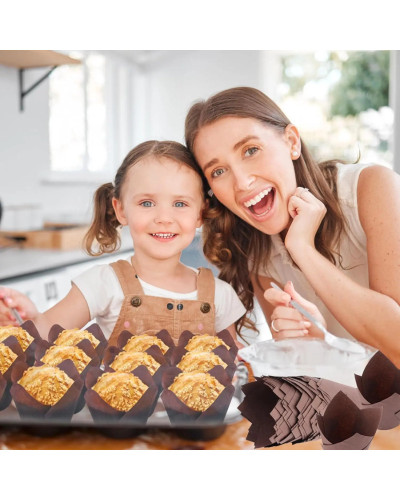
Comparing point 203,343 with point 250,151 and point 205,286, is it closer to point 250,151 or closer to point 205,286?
point 205,286

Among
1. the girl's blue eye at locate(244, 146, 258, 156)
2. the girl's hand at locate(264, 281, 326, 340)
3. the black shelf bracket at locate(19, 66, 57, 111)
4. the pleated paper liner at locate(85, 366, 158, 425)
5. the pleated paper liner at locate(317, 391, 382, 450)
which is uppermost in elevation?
the black shelf bracket at locate(19, 66, 57, 111)

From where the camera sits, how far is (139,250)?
2.90 ft

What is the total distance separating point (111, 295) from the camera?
0.88 meters

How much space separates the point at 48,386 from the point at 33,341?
0.39 feet

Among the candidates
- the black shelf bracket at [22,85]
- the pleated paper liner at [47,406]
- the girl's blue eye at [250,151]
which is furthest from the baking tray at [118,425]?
the black shelf bracket at [22,85]

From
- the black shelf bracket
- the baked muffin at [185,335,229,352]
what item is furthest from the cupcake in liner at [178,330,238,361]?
the black shelf bracket

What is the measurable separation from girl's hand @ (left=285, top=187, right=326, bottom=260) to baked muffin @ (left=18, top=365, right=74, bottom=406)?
360mm

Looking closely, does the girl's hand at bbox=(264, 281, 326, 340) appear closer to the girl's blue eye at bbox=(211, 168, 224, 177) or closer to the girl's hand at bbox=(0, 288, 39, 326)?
the girl's blue eye at bbox=(211, 168, 224, 177)

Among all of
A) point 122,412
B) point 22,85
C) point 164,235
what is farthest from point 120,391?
point 22,85

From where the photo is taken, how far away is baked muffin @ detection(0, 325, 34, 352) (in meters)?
0.87

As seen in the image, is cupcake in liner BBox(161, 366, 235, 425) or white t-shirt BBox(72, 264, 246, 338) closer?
cupcake in liner BBox(161, 366, 235, 425)

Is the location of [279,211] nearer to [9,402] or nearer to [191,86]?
[191,86]

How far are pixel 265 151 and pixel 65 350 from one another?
395mm

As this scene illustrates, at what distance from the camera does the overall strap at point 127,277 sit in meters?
0.88
